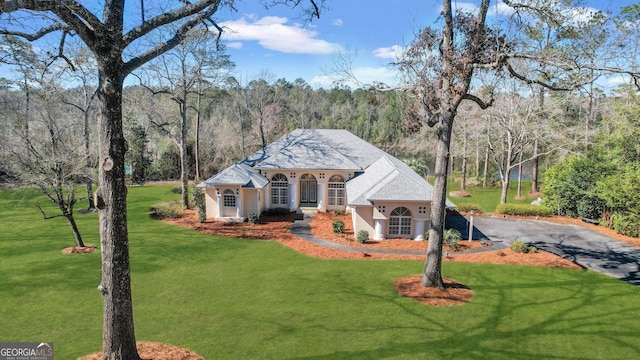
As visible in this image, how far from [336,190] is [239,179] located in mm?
6918

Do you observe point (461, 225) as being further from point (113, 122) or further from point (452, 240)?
point (113, 122)

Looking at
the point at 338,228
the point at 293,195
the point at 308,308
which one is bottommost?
the point at 308,308

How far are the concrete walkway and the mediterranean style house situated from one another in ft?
6.84

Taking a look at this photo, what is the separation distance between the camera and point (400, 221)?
18641 millimetres

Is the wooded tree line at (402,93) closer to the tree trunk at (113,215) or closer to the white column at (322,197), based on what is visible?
the tree trunk at (113,215)

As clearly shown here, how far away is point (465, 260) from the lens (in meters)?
15.5

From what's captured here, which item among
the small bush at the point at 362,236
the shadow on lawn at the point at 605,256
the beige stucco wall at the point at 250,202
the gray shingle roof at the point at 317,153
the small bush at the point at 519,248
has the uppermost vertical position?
the gray shingle roof at the point at 317,153

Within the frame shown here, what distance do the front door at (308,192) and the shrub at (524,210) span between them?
42.5 feet

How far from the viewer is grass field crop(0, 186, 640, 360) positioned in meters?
8.80

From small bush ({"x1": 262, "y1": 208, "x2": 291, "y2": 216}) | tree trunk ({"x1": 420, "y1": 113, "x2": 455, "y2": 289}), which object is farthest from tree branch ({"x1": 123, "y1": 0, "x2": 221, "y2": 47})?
small bush ({"x1": 262, "y1": 208, "x2": 291, "y2": 216})

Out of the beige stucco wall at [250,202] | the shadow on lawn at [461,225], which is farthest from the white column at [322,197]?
the shadow on lawn at [461,225]

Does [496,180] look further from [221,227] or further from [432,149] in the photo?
[221,227]

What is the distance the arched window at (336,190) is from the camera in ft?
82.1

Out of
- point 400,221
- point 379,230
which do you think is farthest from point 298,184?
point 400,221
